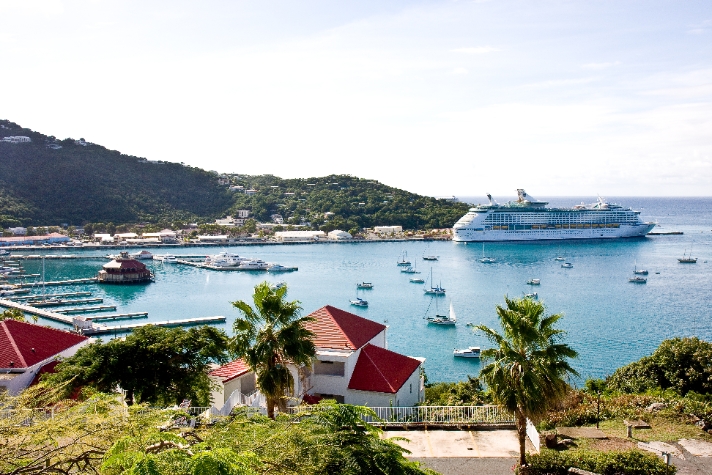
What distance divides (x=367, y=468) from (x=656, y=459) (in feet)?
18.9

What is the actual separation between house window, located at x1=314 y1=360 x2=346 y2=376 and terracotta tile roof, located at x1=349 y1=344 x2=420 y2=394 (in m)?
0.36

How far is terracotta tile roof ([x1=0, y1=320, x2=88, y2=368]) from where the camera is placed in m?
15.0

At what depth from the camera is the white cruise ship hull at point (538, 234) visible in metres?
95.8

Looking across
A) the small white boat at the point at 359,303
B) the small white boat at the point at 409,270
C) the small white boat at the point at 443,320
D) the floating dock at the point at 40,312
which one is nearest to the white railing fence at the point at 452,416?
the small white boat at the point at 443,320

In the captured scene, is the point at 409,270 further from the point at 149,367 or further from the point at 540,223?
the point at 149,367

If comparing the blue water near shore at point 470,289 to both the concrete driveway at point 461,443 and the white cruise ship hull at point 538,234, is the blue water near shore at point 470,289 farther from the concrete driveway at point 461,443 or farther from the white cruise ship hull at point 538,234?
the concrete driveway at point 461,443

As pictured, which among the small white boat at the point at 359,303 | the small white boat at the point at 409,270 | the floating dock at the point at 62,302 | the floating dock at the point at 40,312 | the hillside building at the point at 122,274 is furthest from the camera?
the small white boat at the point at 409,270

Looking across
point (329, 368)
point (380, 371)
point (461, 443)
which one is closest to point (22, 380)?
point (329, 368)

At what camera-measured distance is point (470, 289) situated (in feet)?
181

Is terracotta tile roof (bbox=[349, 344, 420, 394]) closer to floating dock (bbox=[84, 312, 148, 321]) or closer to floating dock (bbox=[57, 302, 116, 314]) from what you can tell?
floating dock (bbox=[84, 312, 148, 321])

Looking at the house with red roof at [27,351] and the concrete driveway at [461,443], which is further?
the house with red roof at [27,351]

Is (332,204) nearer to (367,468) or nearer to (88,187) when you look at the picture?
(88,187)

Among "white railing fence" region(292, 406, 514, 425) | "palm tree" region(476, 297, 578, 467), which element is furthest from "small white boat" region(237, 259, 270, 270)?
"palm tree" region(476, 297, 578, 467)

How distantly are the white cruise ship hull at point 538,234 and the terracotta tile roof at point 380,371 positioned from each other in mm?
82370
